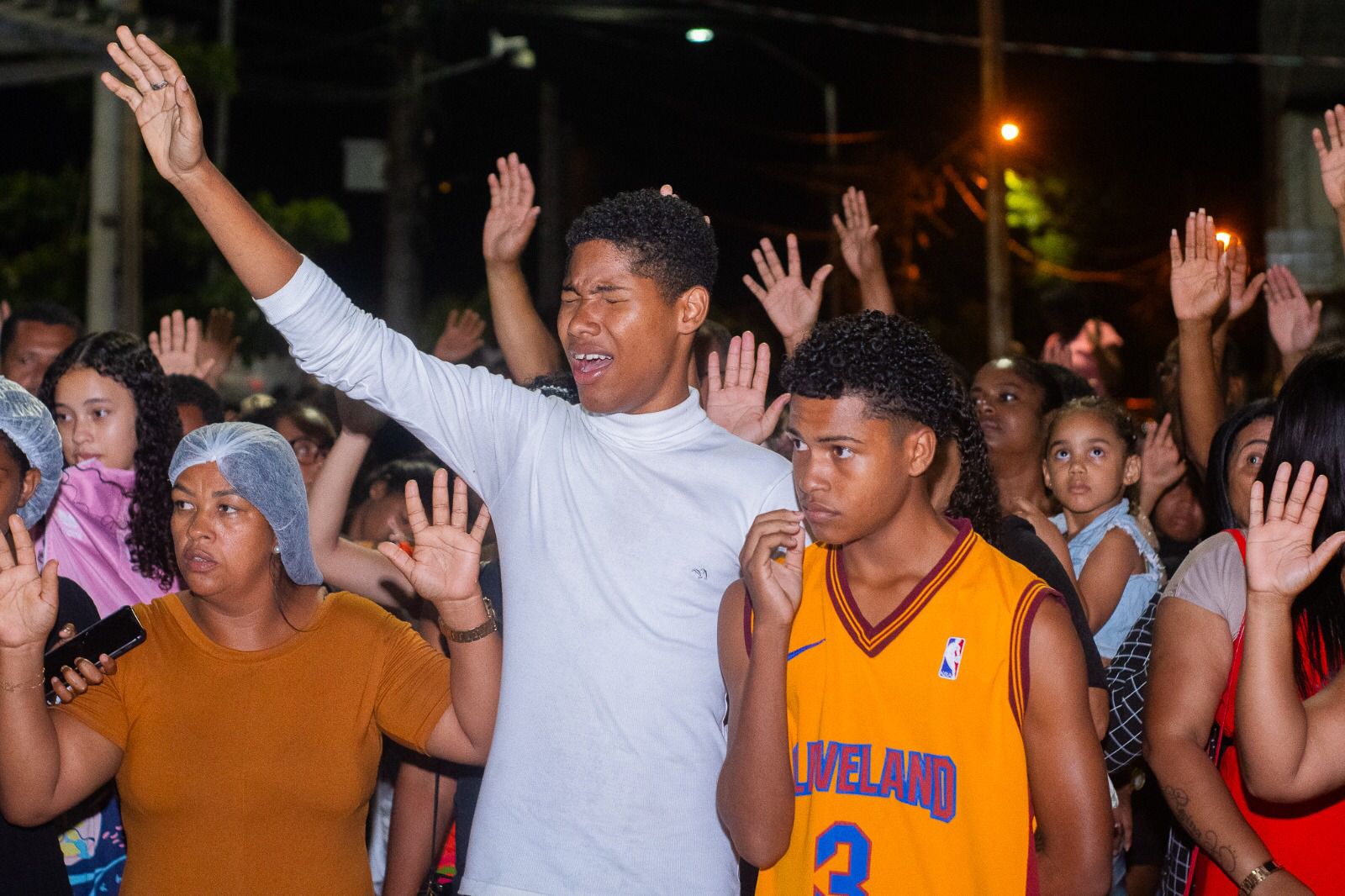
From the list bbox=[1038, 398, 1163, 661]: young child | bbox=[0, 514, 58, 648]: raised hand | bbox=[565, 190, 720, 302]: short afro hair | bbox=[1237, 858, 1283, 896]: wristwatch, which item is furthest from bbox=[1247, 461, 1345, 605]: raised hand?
bbox=[0, 514, 58, 648]: raised hand

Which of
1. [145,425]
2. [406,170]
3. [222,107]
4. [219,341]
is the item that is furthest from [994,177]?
[222,107]

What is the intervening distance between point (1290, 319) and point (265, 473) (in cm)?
437

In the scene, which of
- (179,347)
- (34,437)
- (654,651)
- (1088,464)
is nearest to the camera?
(654,651)

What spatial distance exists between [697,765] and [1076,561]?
8.72ft

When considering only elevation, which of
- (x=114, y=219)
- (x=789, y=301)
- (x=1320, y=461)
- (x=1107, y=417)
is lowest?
(x=1320, y=461)

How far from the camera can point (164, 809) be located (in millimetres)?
3396

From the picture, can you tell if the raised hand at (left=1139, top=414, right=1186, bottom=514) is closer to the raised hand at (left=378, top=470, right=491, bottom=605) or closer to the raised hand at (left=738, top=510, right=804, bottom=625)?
the raised hand at (left=738, top=510, right=804, bottom=625)

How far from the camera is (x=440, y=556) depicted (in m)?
3.32

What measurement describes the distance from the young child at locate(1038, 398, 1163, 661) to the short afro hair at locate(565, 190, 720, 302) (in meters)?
2.09

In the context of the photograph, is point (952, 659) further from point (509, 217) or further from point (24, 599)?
point (509, 217)

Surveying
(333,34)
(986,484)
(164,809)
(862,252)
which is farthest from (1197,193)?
(164,809)

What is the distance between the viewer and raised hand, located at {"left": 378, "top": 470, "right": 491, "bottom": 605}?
330cm

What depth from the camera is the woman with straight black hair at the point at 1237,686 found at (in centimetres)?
329

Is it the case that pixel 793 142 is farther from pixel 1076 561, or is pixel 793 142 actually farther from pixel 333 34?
pixel 1076 561
